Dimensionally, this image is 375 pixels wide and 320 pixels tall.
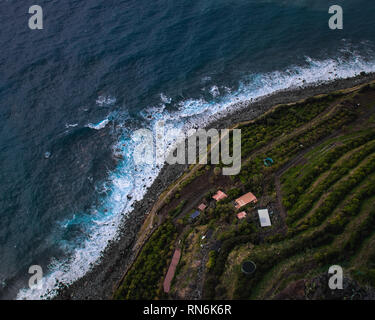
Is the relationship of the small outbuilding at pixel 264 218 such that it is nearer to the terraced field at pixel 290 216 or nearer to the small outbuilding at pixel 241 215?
the terraced field at pixel 290 216

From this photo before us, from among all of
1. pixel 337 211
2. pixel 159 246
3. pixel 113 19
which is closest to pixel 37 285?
pixel 159 246

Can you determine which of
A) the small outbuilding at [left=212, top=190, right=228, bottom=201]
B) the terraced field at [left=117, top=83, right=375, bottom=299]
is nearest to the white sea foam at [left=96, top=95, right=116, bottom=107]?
the terraced field at [left=117, top=83, right=375, bottom=299]

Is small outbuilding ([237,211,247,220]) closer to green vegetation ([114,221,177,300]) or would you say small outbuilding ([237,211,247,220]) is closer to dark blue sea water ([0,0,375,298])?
green vegetation ([114,221,177,300])

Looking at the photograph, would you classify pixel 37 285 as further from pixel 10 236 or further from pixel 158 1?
pixel 158 1

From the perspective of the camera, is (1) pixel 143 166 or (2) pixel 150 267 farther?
(1) pixel 143 166

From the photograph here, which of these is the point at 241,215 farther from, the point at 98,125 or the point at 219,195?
the point at 98,125

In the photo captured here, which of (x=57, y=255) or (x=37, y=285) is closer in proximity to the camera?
(x=37, y=285)
